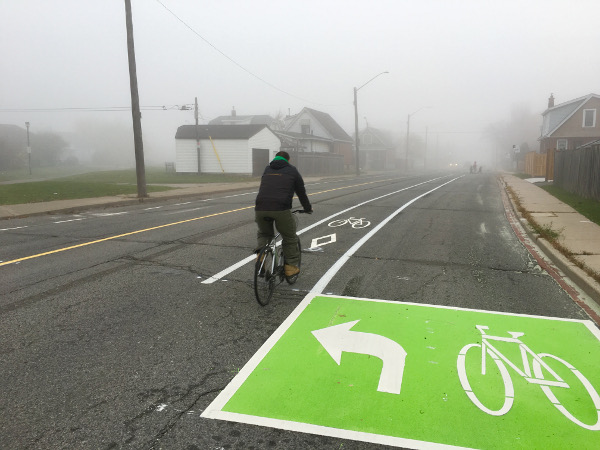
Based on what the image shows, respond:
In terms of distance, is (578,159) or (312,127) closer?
(578,159)

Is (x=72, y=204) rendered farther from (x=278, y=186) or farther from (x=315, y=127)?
(x=315, y=127)

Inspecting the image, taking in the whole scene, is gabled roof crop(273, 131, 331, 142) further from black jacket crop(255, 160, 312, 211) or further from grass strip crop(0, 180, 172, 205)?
black jacket crop(255, 160, 312, 211)

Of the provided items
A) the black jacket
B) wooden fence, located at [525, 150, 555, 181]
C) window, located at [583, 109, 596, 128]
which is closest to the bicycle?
the black jacket

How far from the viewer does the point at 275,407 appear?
10.8ft

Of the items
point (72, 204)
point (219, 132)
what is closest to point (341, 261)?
point (72, 204)

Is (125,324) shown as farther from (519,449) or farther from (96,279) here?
(519,449)

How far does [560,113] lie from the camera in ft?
163

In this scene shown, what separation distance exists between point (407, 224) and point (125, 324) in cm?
841

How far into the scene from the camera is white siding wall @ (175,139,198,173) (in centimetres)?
3909

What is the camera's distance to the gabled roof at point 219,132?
3838 cm

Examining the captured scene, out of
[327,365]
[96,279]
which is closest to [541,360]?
[327,365]

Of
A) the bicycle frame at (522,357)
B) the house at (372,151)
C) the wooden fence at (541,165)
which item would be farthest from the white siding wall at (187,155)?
the house at (372,151)

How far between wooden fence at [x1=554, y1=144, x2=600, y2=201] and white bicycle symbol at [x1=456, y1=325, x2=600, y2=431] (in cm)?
1399

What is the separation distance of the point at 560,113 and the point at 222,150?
37.9 metres
